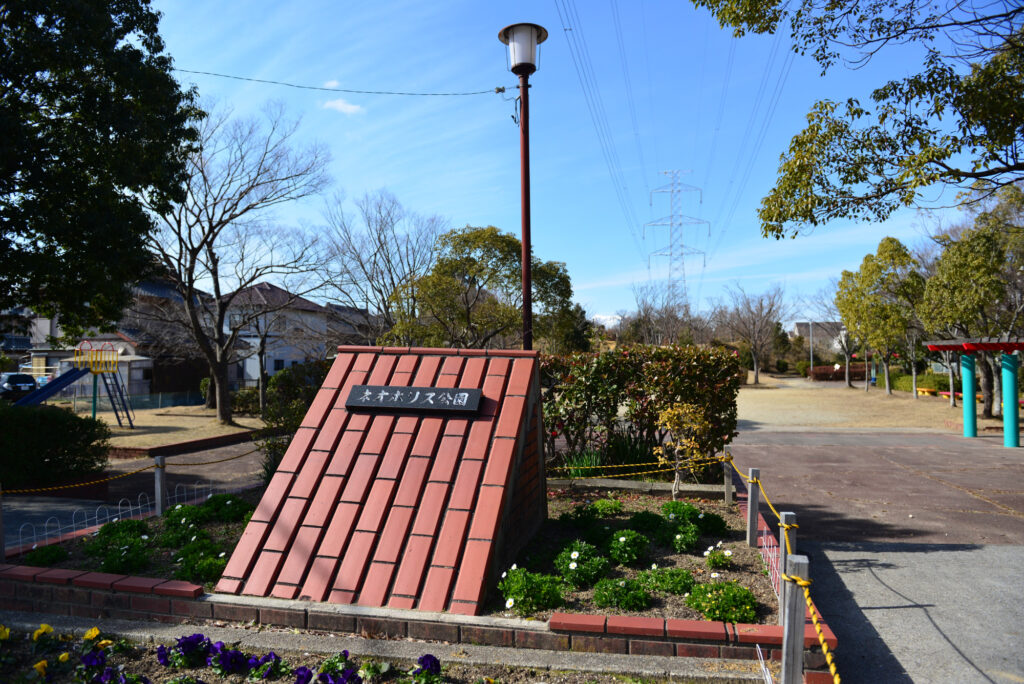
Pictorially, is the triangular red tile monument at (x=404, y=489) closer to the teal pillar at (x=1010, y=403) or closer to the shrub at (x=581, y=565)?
the shrub at (x=581, y=565)

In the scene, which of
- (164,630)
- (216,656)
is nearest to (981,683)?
(216,656)

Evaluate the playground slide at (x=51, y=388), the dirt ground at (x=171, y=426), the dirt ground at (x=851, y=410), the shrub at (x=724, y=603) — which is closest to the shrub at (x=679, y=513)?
the shrub at (x=724, y=603)

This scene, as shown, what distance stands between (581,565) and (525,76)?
19.8 feet

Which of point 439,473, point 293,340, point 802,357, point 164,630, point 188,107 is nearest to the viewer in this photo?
point 164,630

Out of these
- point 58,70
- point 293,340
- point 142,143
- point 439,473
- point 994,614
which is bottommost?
point 994,614

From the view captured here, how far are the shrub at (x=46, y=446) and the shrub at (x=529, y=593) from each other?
8523 millimetres

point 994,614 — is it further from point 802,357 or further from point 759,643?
point 802,357

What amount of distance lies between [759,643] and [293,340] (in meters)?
24.1

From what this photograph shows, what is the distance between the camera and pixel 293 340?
25.4 meters

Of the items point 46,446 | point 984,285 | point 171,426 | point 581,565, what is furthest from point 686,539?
point 171,426

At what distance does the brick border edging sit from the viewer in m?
3.70

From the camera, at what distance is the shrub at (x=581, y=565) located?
461 centimetres

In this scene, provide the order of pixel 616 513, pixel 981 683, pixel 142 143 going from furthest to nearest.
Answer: pixel 142 143, pixel 616 513, pixel 981 683

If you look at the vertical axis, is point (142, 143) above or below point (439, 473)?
above
